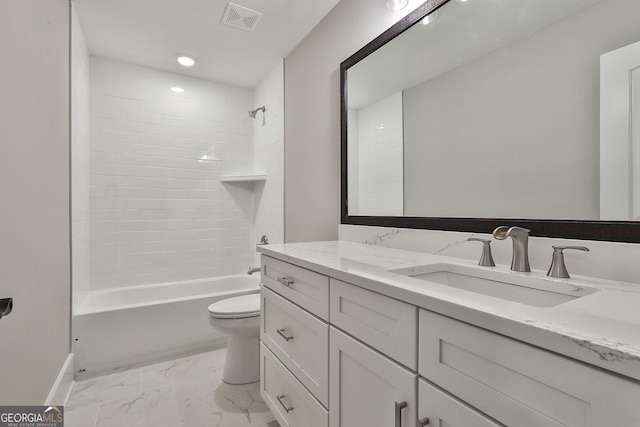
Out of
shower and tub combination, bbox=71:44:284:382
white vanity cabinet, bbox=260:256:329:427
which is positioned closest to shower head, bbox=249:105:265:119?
shower and tub combination, bbox=71:44:284:382

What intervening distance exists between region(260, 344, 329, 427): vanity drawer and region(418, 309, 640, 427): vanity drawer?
589 millimetres

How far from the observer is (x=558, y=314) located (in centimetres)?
53

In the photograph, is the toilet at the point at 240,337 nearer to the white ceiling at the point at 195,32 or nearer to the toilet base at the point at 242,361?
the toilet base at the point at 242,361

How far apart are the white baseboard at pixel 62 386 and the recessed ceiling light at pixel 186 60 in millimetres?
2364

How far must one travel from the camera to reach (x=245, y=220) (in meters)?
3.34

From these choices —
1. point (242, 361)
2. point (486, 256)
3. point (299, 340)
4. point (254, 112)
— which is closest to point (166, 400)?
point (242, 361)

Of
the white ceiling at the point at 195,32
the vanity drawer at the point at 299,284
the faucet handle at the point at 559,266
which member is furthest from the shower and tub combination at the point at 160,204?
the faucet handle at the point at 559,266

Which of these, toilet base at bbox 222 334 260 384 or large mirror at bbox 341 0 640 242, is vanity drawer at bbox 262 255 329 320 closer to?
large mirror at bbox 341 0 640 242

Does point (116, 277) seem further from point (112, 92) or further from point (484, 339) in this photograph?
point (484, 339)

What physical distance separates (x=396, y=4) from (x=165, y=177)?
2.42 metres

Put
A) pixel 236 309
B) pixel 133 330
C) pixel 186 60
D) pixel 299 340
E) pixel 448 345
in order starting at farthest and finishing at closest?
pixel 186 60 < pixel 133 330 < pixel 236 309 < pixel 299 340 < pixel 448 345

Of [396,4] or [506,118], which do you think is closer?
[506,118]

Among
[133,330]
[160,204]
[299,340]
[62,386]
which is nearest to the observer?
[299,340]

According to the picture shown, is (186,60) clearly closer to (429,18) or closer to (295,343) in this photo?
(429,18)
